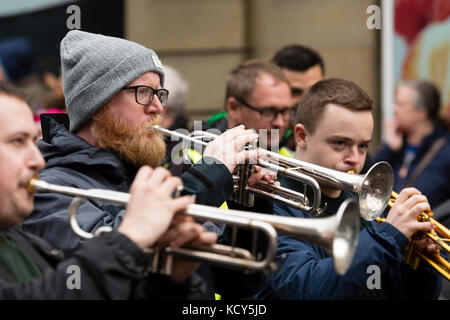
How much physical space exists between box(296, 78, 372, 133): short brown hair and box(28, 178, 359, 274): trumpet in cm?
129

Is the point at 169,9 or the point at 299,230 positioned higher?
the point at 169,9

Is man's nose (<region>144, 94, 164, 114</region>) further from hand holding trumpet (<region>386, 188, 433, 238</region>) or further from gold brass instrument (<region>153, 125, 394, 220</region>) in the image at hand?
hand holding trumpet (<region>386, 188, 433, 238</region>)

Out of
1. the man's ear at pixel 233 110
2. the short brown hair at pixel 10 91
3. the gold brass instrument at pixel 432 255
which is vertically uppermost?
the short brown hair at pixel 10 91

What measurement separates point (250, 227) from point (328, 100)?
1.59m

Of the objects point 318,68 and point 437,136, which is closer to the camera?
point 318,68

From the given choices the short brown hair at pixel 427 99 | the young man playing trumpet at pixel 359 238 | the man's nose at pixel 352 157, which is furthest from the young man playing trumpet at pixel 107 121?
the short brown hair at pixel 427 99

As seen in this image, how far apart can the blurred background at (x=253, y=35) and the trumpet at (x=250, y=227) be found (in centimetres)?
539

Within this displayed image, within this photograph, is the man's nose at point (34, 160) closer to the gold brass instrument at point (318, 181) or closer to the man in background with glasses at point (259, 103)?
the gold brass instrument at point (318, 181)

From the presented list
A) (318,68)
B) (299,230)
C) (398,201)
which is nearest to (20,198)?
(299,230)

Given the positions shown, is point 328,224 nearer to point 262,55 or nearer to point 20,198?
point 20,198

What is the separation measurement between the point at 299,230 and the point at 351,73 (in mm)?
5663

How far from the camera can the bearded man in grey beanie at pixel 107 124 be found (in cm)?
310

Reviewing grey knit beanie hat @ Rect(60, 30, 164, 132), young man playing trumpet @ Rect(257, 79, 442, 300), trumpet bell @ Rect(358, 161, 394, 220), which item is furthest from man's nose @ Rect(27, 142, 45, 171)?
trumpet bell @ Rect(358, 161, 394, 220)

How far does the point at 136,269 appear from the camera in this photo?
2.18 meters
